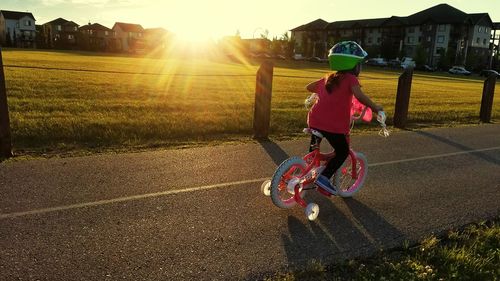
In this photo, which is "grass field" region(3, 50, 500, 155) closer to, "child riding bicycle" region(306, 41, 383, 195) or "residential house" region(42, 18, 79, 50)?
"child riding bicycle" region(306, 41, 383, 195)

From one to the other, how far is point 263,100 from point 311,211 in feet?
14.2

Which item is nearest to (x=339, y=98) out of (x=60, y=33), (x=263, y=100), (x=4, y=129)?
(x=263, y=100)

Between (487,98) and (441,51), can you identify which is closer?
(487,98)

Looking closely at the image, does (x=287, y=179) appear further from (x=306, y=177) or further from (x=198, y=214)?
(x=198, y=214)

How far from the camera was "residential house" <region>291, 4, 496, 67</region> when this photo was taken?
84.9 m

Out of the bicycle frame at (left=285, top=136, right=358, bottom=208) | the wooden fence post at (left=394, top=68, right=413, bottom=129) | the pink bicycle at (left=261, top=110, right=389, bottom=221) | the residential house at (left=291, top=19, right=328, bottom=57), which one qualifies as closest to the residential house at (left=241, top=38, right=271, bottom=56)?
the residential house at (left=291, top=19, right=328, bottom=57)

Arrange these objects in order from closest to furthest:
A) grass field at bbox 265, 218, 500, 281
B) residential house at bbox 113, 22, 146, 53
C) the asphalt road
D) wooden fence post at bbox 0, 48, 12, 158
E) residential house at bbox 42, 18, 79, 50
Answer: grass field at bbox 265, 218, 500, 281, the asphalt road, wooden fence post at bbox 0, 48, 12, 158, residential house at bbox 42, 18, 79, 50, residential house at bbox 113, 22, 146, 53

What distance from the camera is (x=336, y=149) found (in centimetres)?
461

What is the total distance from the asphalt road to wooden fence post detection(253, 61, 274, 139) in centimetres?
122

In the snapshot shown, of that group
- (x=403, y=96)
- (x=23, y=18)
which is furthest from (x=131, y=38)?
(x=403, y=96)

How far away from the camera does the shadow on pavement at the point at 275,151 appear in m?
6.86

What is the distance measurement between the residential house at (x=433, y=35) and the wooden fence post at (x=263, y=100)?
74.6 metres

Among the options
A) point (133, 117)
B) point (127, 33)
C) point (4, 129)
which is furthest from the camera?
point (127, 33)

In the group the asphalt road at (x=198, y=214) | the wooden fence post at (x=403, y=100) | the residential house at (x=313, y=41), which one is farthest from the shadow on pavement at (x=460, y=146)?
the residential house at (x=313, y=41)
